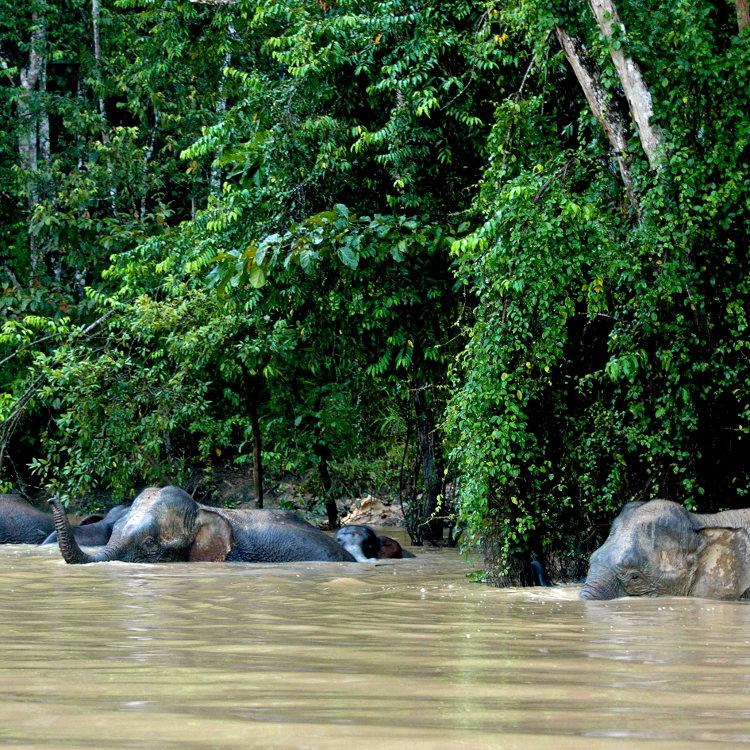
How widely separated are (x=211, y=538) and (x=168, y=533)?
0.44 metres

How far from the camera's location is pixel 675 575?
7688 mm

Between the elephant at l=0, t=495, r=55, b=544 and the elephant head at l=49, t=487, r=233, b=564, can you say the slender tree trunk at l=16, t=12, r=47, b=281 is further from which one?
the elephant head at l=49, t=487, r=233, b=564

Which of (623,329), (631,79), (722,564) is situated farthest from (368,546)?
(631,79)

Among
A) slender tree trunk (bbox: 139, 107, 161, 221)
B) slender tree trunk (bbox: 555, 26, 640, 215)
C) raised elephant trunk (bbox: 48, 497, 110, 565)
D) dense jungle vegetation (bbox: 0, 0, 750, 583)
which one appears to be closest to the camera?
dense jungle vegetation (bbox: 0, 0, 750, 583)

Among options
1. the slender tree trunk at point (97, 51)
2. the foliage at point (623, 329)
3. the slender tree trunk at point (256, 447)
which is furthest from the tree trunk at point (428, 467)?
the slender tree trunk at point (97, 51)

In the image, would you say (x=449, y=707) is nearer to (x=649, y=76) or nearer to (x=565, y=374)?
(x=565, y=374)

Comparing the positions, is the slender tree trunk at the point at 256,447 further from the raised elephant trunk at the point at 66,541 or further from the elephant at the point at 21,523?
the raised elephant trunk at the point at 66,541

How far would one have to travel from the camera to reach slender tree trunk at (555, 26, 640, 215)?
29.9 ft

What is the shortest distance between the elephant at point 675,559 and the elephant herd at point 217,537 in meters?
4.18

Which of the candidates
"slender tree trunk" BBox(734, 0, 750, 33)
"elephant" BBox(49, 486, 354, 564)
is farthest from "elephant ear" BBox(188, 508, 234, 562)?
"slender tree trunk" BBox(734, 0, 750, 33)

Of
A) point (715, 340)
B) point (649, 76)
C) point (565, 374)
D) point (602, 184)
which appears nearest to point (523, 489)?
point (565, 374)

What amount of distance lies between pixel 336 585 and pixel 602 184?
3.51 meters

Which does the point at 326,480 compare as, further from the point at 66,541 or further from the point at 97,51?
the point at 97,51

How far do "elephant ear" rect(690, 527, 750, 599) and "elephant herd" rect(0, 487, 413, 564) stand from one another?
171 inches
